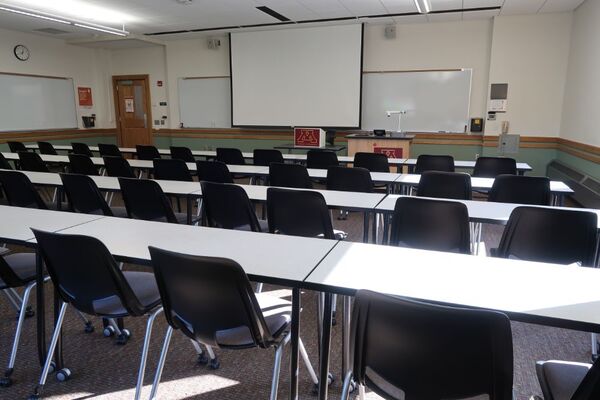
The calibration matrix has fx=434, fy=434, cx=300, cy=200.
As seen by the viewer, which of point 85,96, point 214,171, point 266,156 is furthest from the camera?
point 85,96

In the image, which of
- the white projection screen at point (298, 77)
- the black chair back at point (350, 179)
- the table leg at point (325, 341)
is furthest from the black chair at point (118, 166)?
the white projection screen at point (298, 77)

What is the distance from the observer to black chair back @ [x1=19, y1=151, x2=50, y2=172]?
5.23 metres

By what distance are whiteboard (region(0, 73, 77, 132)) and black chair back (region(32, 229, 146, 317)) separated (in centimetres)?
793

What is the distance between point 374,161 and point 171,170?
235cm

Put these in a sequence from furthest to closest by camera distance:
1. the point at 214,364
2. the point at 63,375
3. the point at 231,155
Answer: the point at 231,155
the point at 214,364
the point at 63,375

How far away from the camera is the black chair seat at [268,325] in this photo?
1680mm

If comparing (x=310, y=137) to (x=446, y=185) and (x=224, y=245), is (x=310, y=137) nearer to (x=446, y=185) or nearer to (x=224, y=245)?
(x=446, y=185)

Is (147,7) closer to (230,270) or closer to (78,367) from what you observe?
(78,367)

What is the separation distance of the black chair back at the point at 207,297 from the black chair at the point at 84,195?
2067 millimetres

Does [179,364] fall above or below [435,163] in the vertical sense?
below

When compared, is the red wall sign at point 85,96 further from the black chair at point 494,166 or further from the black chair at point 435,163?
the black chair at point 494,166

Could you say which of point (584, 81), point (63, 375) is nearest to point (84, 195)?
A: point (63, 375)

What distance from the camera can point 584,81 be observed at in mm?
6066

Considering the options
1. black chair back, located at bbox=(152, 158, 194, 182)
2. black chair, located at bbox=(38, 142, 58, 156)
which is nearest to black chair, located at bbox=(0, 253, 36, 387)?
black chair back, located at bbox=(152, 158, 194, 182)
